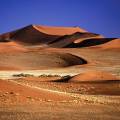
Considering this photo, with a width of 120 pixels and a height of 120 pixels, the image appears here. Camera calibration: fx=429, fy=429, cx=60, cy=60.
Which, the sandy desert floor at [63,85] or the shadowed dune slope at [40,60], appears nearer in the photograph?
the sandy desert floor at [63,85]

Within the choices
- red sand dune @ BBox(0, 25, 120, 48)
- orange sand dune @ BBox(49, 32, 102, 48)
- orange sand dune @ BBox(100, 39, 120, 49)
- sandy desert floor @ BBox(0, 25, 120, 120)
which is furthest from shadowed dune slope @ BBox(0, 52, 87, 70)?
orange sand dune @ BBox(49, 32, 102, 48)

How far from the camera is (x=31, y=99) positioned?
19.0 m

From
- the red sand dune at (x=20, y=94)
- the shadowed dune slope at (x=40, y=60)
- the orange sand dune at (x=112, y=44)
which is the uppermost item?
the orange sand dune at (x=112, y=44)

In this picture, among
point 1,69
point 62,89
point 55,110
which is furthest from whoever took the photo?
point 1,69

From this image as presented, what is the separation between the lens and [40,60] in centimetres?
6738

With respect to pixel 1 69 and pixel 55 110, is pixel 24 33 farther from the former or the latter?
pixel 55 110

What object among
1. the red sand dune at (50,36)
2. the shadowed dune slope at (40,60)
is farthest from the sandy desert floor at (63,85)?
the red sand dune at (50,36)

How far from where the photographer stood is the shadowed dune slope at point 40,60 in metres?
64.2

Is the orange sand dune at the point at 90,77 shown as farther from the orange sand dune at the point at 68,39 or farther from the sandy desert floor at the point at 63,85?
the orange sand dune at the point at 68,39

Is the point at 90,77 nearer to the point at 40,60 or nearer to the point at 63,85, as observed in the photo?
the point at 63,85

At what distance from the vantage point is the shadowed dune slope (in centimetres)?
6419

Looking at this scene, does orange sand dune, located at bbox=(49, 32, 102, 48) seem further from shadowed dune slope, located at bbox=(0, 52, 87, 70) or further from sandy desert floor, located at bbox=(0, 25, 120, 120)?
shadowed dune slope, located at bbox=(0, 52, 87, 70)

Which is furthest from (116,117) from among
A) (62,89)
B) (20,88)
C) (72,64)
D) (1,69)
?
(72,64)

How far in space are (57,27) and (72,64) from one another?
6103 centimetres
